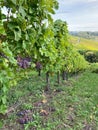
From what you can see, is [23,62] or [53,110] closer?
[23,62]

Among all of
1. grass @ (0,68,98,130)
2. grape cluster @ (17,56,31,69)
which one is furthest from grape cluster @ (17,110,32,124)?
grape cluster @ (17,56,31,69)

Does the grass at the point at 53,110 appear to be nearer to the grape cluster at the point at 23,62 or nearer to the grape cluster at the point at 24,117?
the grape cluster at the point at 24,117

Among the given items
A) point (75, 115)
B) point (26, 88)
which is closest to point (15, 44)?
point (75, 115)

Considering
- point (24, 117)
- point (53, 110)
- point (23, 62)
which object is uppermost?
point (23, 62)

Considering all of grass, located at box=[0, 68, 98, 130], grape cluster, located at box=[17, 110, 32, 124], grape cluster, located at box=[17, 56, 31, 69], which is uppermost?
grape cluster, located at box=[17, 56, 31, 69]

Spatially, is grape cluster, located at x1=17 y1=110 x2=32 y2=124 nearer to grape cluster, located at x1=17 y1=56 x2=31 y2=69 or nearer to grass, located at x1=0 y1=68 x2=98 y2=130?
grass, located at x1=0 y1=68 x2=98 y2=130

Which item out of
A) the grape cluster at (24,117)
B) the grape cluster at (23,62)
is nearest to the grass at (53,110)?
the grape cluster at (24,117)

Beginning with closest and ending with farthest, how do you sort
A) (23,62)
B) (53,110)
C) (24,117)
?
(23,62)
(24,117)
(53,110)

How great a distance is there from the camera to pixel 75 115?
1009 centimetres

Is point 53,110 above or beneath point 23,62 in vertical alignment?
beneath

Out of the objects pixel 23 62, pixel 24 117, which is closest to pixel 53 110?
pixel 24 117

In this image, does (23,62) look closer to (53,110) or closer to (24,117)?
(24,117)

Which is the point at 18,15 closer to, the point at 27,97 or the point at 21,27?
the point at 21,27

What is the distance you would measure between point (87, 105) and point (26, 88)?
326cm
